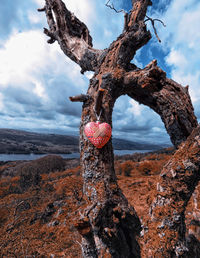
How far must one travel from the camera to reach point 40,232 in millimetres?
5023

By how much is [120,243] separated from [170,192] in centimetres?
93

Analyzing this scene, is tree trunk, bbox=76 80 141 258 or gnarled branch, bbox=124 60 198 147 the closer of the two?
tree trunk, bbox=76 80 141 258

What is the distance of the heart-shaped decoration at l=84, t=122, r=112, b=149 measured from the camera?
5.56 ft

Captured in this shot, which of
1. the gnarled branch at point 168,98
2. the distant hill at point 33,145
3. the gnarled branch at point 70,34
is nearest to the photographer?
Answer: the gnarled branch at point 168,98

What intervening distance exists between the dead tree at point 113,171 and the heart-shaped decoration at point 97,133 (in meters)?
0.12

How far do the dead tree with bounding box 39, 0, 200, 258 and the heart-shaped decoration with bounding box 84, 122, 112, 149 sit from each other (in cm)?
12

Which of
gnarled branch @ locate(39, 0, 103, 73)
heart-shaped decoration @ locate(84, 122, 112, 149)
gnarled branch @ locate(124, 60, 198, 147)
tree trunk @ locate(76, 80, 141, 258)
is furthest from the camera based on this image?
gnarled branch @ locate(39, 0, 103, 73)

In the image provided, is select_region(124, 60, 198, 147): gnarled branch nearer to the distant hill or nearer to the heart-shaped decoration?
the heart-shaped decoration

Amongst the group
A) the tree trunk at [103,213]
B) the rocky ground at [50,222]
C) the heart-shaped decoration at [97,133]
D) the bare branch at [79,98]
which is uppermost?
the bare branch at [79,98]

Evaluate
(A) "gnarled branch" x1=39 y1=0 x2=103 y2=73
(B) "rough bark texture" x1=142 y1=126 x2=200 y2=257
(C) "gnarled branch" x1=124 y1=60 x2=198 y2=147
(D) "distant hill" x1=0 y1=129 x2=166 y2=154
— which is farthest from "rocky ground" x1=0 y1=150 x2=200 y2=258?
(D) "distant hill" x1=0 y1=129 x2=166 y2=154

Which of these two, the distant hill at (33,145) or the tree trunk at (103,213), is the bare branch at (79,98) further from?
the distant hill at (33,145)

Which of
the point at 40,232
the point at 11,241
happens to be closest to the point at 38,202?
the point at 40,232

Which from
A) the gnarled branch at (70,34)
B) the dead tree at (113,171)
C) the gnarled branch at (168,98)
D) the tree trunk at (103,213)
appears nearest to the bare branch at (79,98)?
the dead tree at (113,171)

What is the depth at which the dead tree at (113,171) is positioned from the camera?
4.75 ft
